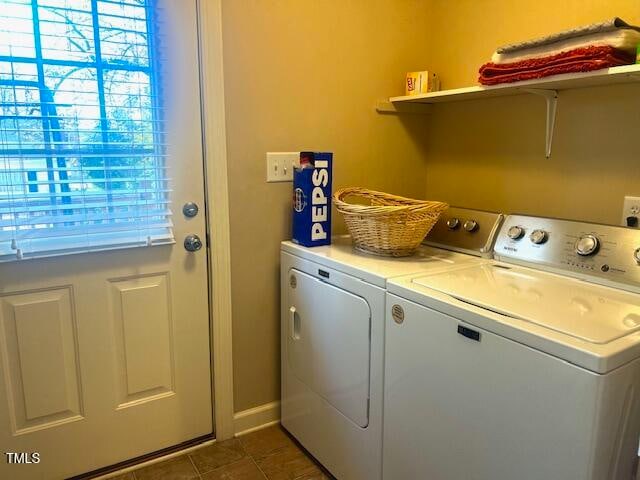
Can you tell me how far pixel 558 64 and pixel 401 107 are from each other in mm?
897

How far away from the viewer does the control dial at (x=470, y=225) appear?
72.7 inches

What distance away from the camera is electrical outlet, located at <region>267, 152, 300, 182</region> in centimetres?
203

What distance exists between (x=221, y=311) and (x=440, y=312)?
1.04 metres

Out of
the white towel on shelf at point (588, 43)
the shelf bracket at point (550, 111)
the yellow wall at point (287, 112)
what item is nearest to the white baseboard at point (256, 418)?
the yellow wall at point (287, 112)

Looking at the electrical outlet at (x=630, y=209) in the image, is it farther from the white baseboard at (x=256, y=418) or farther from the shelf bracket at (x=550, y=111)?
the white baseboard at (x=256, y=418)

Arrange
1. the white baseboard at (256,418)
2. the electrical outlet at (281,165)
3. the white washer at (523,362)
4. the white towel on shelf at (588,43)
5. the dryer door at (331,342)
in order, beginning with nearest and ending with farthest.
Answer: the white washer at (523,362) < the white towel on shelf at (588,43) < the dryer door at (331,342) < the electrical outlet at (281,165) < the white baseboard at (256,418)

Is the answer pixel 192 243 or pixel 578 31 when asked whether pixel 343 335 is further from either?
pixel 578 31

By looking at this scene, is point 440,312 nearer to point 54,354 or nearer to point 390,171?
point 390,171

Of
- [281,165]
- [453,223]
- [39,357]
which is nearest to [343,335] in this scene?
[453,223]

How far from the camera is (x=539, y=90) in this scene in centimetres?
175

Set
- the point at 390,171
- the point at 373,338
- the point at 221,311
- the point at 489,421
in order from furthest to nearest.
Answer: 1. the point at 390,171
2. the point at 221,311
3. the point at 373,338
4. the point at 489,421

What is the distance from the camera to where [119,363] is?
186cm

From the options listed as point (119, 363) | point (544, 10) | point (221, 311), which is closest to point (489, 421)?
point (221, 311)

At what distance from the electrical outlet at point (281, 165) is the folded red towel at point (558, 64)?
2.67ft
